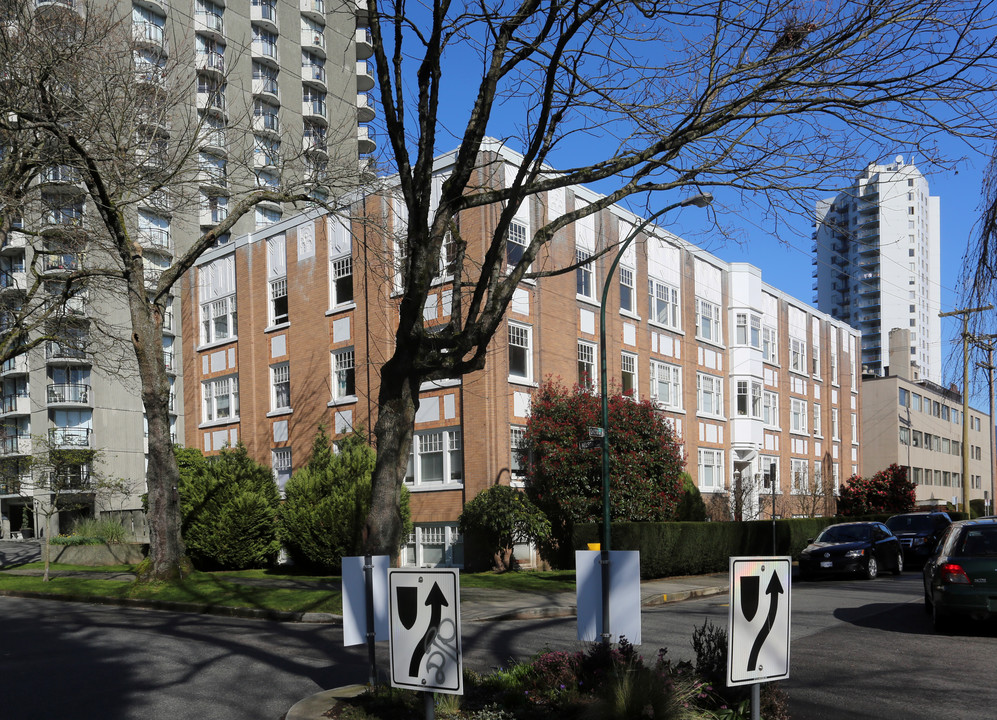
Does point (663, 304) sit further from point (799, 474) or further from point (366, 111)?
point (799, 474)

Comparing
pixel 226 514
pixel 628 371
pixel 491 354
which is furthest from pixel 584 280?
pixel 226 514

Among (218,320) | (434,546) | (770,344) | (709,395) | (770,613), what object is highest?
(218,320)

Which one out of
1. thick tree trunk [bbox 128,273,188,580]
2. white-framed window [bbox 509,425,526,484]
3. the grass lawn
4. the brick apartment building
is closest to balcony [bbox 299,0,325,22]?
the brick apartment building

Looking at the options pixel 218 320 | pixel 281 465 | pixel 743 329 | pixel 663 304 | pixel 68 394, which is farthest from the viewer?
pixel 68 394

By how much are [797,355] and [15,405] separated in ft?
143

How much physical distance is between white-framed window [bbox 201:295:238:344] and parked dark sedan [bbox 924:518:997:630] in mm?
28045

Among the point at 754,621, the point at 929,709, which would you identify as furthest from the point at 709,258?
the point at 754,621

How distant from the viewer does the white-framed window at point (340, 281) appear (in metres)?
29.8

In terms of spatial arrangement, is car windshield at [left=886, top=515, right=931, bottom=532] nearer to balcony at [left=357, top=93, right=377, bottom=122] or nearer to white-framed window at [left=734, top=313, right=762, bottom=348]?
white-framed window at [left=734, top=313, right=762, bottom=348]

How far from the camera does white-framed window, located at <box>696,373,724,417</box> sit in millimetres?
36406

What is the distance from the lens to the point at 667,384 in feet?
112

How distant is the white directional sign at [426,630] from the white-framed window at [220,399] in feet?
98.8

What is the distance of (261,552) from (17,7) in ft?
53.5

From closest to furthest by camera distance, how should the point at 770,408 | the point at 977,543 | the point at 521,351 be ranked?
the point at 977,543
the point at 521,351
the point at 770,408
